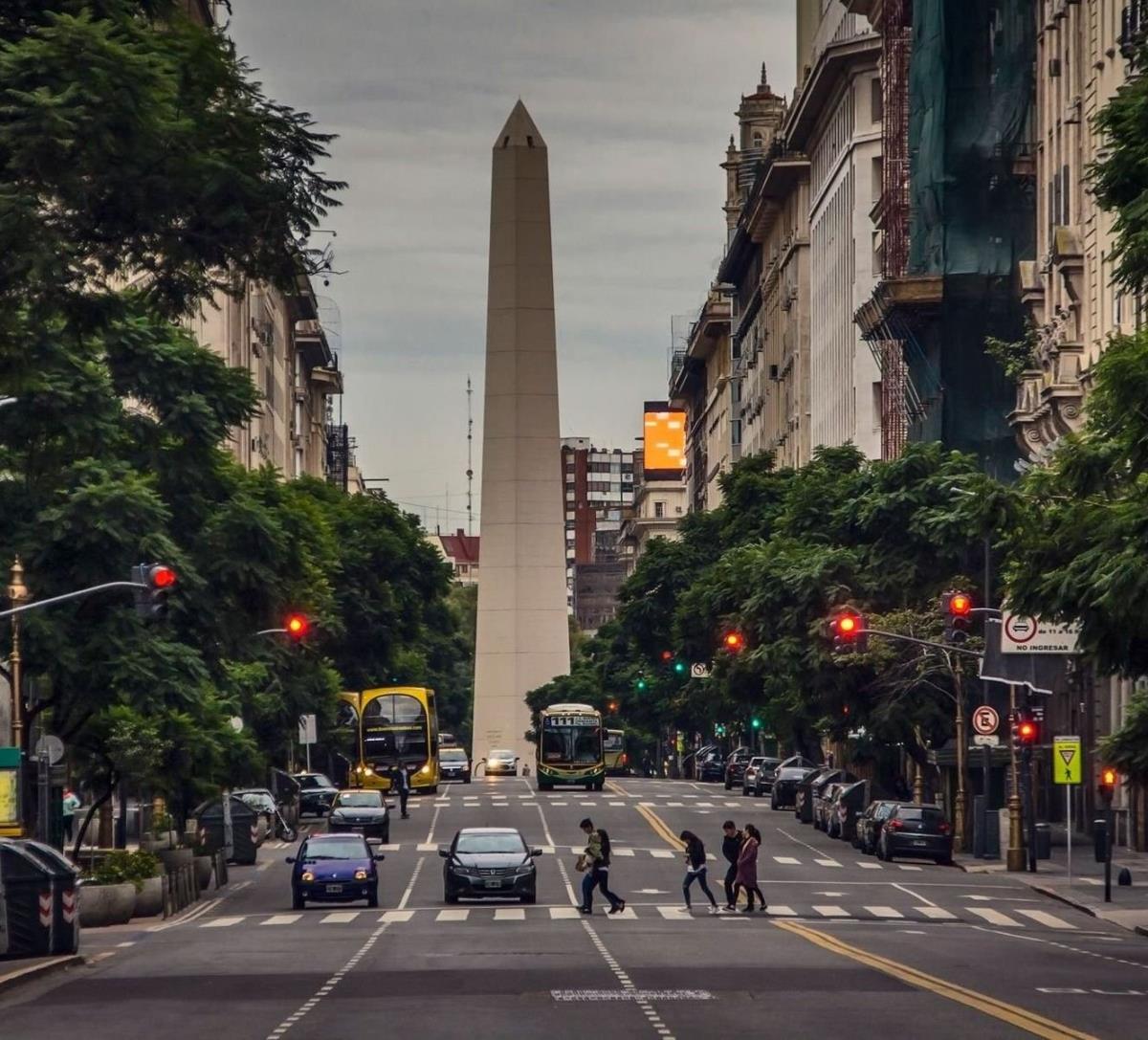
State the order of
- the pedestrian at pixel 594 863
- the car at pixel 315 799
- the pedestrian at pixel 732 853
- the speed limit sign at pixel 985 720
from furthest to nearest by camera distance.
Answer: the car at pixel 315 799
the speed limit sign at pixel 985 720
the pedestrian at pixel 732 853
the pedestrian at pixel 594 863

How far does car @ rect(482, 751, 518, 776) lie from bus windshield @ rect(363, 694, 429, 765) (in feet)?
110

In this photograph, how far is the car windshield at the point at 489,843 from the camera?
51438 millimetres

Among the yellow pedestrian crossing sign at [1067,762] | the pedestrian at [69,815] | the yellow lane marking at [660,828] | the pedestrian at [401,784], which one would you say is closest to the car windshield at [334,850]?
the yellow pedestrian crossing sign at [1067,762]

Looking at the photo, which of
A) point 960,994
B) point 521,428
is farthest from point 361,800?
point 521,428

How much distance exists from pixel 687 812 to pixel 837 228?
46558mm

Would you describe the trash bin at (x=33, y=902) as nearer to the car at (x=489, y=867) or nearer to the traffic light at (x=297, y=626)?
the car at (x=489, y=867)

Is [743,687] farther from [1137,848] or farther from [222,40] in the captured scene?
[222,40]

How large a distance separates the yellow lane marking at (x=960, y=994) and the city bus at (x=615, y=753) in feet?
379

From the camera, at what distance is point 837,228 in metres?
126

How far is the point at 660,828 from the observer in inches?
3113

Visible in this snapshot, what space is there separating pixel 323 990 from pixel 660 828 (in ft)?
163

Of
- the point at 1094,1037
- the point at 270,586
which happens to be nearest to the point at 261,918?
the point at 270,586

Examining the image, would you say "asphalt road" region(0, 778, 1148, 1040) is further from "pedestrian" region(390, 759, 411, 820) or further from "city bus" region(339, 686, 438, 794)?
"city bus" region(339, 686, 438, 794)

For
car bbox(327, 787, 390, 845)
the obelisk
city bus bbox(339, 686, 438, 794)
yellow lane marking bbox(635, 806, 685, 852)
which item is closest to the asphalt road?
car bbox(327, 787, 390, 845)
